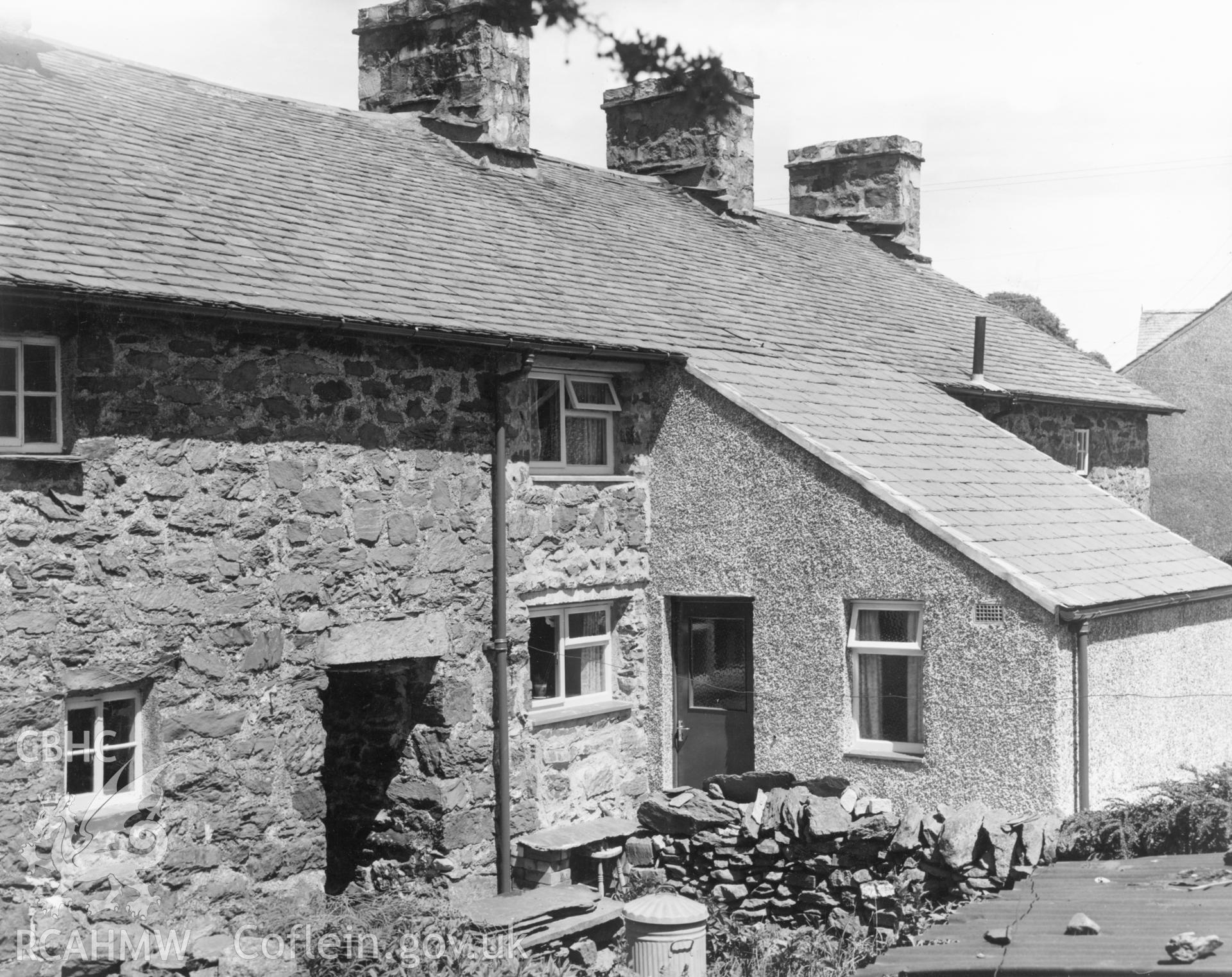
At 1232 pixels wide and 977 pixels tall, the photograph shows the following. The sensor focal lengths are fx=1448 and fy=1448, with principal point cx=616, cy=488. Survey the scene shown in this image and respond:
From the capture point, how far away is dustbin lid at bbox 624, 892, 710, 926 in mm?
9969

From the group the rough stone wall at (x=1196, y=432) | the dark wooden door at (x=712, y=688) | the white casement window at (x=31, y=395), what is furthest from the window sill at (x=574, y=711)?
the rough stone wall at (x=1196, y=432)

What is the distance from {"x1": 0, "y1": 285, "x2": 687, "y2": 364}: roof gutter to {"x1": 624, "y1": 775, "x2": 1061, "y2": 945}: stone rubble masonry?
3.88 m

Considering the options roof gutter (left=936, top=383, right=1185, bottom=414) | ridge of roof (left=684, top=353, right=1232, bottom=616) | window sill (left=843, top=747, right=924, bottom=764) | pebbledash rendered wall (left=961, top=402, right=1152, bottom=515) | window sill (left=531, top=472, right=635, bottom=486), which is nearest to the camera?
ridge of roof (left=684, top=353, right=1232, bottom=616)

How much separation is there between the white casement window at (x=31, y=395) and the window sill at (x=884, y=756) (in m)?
6.67

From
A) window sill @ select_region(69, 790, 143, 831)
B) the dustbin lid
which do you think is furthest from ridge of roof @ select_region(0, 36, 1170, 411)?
the dustbin lid

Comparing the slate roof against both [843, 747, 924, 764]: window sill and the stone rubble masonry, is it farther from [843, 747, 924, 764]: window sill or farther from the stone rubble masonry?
the stone rubble masonry

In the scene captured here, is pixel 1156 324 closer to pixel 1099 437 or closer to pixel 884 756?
pixel 1099 437

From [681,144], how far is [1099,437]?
674 cm

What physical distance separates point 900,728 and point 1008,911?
349 cm

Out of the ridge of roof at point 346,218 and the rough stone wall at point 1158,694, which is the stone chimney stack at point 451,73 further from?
the rough stone wall at point 1158,694

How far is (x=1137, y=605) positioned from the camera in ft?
38.4

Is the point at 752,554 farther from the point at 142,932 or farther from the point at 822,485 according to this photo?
the point at 142,932

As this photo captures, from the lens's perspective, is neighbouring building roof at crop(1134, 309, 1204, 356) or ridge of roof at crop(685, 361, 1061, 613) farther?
neighbouring building roof at crop(1134, 309, 1204, 356)

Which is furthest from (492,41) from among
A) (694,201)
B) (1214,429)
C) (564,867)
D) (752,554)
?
(1214,429)
